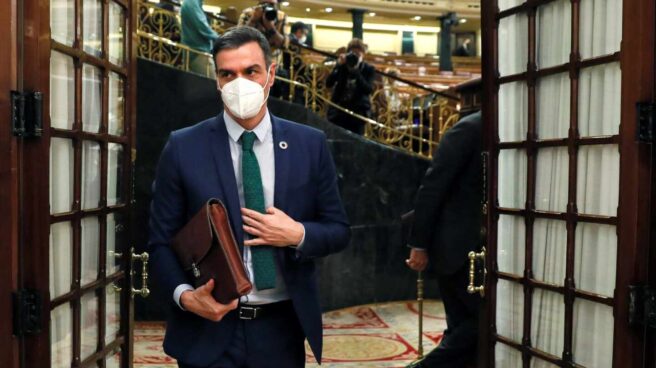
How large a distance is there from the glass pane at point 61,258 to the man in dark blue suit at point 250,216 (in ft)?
0.81

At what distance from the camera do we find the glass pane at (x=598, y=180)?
2.13 metres

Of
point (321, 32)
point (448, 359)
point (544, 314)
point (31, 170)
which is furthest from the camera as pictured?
point (321, 32)

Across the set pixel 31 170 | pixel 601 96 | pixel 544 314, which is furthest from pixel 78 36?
pixel 544 314

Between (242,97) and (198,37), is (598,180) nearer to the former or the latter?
(242,97)

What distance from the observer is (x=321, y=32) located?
27.3 m

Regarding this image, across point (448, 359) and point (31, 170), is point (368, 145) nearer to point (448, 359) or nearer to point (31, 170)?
point (448, 359)

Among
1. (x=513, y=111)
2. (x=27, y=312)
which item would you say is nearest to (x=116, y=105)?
(x=27, y=312)

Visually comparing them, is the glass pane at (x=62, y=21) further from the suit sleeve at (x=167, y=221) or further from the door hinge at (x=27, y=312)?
the door hinge at (x=27, y=312)

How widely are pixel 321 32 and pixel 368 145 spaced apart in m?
20.7

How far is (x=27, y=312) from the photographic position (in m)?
1.98

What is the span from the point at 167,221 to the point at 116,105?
636mm

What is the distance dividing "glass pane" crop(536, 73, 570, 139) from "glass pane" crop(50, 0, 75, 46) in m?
1.53

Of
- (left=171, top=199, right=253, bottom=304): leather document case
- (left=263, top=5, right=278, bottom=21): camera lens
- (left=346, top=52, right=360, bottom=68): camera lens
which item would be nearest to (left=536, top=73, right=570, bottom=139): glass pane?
(left=171, top=199, right=253, bottom=304): leather document case

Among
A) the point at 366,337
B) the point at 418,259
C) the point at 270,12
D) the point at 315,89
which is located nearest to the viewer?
the point at 418,259
